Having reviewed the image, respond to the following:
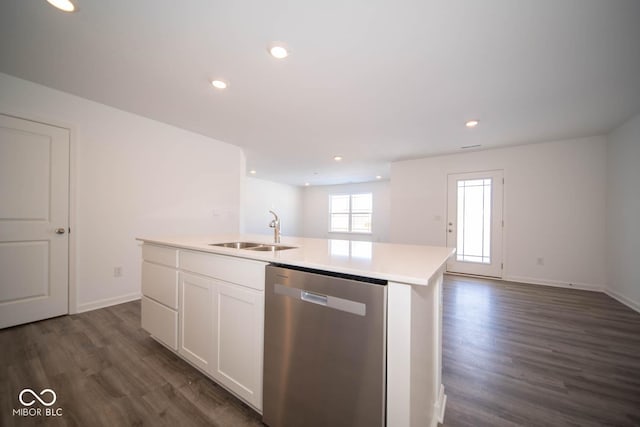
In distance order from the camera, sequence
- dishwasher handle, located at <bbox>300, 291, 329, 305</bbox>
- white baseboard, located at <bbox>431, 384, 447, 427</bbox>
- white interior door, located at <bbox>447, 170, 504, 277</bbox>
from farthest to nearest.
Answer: white interior door, located at <bbox>447, 170, 504, 277</bbox> → white baseboard, located at <bbox>431, 384, 447, 427</bbox> → dishwasher handle, located at <bbox>300, 291, 329, 305</bbox>

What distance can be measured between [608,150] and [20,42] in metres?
6.98

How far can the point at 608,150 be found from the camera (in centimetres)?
361

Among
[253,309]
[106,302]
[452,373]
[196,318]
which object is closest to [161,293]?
[196,318]

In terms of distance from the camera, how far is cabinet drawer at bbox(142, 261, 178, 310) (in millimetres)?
1811

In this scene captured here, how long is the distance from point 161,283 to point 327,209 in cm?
757

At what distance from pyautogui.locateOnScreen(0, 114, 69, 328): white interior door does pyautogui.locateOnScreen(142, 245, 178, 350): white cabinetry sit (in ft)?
4.40

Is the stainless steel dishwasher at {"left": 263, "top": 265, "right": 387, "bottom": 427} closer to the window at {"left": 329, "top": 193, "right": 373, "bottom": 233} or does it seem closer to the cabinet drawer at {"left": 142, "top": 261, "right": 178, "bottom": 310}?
the cabinet drawer at {"left": 142, "top": 261, "right": 178, "bottom": 310}

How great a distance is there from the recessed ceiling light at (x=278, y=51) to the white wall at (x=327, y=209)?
258 inches

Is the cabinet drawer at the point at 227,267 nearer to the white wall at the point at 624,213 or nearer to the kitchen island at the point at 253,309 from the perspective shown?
the kitchen island at the point at 253,309

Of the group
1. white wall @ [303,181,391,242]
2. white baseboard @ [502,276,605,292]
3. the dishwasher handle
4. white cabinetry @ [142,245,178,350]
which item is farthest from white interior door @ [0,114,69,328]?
white wall @ [303,181,391,242]

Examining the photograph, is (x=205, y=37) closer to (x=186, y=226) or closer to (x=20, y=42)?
(x=20, y=42)

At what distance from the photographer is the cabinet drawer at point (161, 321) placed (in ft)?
5.90

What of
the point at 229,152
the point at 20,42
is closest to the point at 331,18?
the point at 20,42

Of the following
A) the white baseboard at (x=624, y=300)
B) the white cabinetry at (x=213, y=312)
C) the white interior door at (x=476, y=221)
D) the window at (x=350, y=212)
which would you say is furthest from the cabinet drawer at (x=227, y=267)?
the window at (x=350, y=212)
